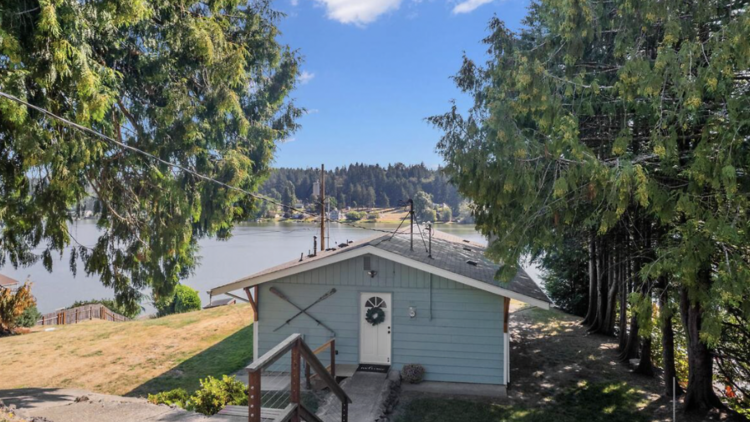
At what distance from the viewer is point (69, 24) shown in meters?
7.39

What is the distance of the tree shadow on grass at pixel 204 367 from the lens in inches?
400

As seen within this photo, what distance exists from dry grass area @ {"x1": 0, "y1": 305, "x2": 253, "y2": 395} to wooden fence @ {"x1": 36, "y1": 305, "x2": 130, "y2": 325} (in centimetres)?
110

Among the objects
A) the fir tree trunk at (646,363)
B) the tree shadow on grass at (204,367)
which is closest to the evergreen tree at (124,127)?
the tree shadow on grass at (204,367)

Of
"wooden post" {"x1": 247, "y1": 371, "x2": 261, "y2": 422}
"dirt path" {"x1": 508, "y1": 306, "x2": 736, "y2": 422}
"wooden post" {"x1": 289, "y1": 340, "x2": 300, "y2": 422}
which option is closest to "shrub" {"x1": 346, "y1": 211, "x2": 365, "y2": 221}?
"dirt path" {"x1": 508, "y1": 306, "x2": 736, "y2": 422}

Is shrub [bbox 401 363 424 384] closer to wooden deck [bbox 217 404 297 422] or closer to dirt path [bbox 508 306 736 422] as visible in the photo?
dirt path [bbox 508 306 736 422]

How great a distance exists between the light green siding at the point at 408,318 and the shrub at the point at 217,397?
2691 millimetres

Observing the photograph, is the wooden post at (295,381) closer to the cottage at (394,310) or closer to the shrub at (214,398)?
the shrub at (214,398)

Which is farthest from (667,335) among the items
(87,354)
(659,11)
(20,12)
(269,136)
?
(87,354)

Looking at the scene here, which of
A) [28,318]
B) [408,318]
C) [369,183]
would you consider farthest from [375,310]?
[369,183]

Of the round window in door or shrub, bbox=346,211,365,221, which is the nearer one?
the round window in door

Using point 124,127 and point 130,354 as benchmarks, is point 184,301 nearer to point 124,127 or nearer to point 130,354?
point 130,354

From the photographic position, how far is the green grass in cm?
770

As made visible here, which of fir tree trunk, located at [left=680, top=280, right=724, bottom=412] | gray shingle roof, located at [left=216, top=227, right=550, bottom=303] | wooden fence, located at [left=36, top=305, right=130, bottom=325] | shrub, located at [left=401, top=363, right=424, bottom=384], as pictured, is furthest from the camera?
wooden fence, located at [left=36, top=305, right=130, bottom=325]

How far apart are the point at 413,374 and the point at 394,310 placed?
52.6 inches
